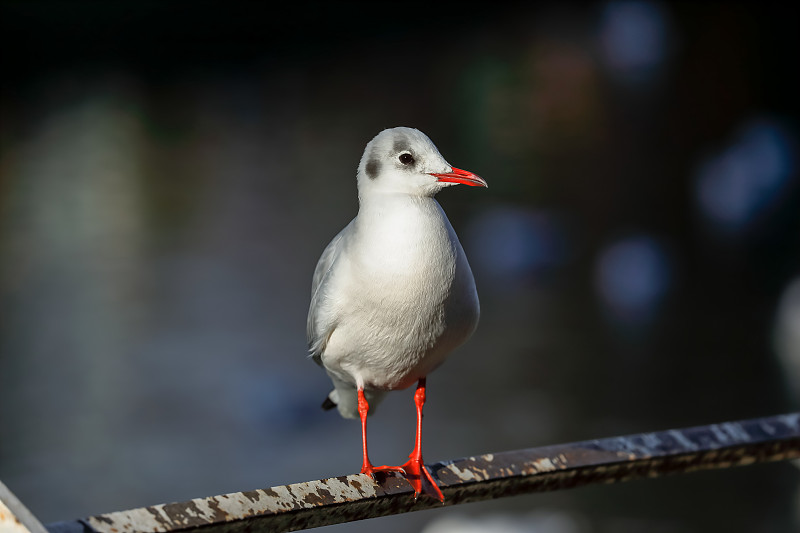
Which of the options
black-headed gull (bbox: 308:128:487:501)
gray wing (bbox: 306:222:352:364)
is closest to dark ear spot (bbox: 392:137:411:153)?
black-headed gull (bbox: 308:128:487:501)

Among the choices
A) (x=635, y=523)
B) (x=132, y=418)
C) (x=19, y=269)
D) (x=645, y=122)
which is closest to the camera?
(x=635, y=523)

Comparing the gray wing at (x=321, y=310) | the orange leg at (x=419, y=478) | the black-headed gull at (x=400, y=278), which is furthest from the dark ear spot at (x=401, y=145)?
the orange leg at (x=419, y=478)

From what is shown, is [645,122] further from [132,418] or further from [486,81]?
[132,418]

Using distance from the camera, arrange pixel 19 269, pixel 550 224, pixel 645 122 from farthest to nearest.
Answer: pixel 645 122, pixel 550 224, pixel 19 269

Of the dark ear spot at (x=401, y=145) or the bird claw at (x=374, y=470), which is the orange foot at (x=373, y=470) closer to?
the bird claw at (x=374, y=470)

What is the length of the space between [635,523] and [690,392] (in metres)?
1.50

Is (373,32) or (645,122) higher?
(373,32)

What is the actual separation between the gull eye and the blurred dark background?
2.81m

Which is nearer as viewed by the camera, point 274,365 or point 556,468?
point 556,468

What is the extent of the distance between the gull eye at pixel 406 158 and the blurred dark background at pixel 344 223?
2.81 m

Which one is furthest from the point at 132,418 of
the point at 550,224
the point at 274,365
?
the point at 550,224

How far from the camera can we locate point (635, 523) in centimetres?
523

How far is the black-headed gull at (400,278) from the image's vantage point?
2.06 metres

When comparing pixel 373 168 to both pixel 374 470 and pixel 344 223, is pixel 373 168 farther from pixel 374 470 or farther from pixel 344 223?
pixel 344 223
